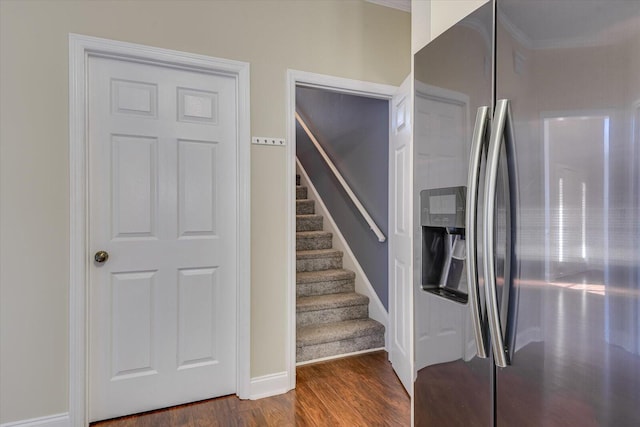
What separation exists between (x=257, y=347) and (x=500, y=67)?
2028 mm

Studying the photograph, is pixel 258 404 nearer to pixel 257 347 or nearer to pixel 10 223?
pixel 257 347

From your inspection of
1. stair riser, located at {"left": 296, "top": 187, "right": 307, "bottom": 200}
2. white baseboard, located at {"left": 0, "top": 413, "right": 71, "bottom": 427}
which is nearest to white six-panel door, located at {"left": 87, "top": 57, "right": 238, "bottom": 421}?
white baseboard, located at {"left": 0, "top": 413, "right": 71, "bottom": 427}

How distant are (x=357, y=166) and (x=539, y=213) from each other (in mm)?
2762

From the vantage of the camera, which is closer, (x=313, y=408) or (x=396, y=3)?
(x=313, y=408)

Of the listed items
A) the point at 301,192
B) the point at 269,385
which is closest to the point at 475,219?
the point at 269,385

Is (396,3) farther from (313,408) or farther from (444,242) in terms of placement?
(313,408)

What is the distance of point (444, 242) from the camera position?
3.78ft

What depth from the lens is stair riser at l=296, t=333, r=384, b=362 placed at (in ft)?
8.89

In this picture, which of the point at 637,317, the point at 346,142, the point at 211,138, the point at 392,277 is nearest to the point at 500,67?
the point at 637,317

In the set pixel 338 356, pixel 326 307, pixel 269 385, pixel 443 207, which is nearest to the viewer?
pixel 443 207

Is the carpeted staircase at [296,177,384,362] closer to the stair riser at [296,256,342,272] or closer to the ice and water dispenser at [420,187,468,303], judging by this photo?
the stair riser at [296,256,342,272]

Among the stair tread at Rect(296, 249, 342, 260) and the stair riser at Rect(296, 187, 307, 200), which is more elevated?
the stair riser at Rect(296, 187, 307, 200)

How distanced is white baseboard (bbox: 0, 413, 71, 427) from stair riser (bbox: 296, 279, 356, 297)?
5.86 feet

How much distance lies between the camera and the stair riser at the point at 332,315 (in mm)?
2965
